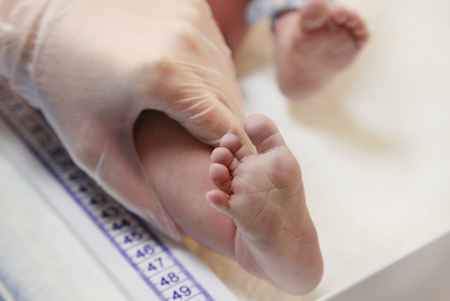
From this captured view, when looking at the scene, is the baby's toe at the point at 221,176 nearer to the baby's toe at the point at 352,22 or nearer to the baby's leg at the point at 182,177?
the baby's leg at the point at 182,177

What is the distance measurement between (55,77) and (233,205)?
25cm

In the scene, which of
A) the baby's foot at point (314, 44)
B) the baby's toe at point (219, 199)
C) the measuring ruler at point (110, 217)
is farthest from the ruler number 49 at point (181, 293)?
the baby's foot at point (314, 44)

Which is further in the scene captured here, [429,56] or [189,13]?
[429,56]

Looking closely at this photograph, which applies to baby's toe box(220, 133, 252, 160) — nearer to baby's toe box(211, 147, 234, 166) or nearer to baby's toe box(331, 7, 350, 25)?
baby's toe box(211, 147, 234, 166)

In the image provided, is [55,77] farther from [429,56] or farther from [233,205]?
[429,56]

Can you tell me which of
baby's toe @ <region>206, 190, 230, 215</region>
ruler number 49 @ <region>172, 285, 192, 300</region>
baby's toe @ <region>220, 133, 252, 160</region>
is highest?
baby's toe @ <region>220, 133, 252, 160</region>

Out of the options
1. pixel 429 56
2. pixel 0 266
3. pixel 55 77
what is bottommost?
pixel 429 56

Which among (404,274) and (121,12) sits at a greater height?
(121,12)

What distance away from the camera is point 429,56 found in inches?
40.4

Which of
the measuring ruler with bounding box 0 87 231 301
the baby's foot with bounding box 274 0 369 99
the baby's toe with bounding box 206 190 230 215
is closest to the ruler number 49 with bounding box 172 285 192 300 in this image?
the measuring ruler with bounding box 0 87 231 301

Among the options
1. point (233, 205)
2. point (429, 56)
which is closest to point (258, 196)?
point (233, 205)

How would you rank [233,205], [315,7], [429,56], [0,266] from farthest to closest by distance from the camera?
[429,56], [315,7], [0,266], [233,205]

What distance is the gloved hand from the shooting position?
2.32 ft

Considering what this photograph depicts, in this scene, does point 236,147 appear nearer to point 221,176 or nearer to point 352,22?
point 221,176
